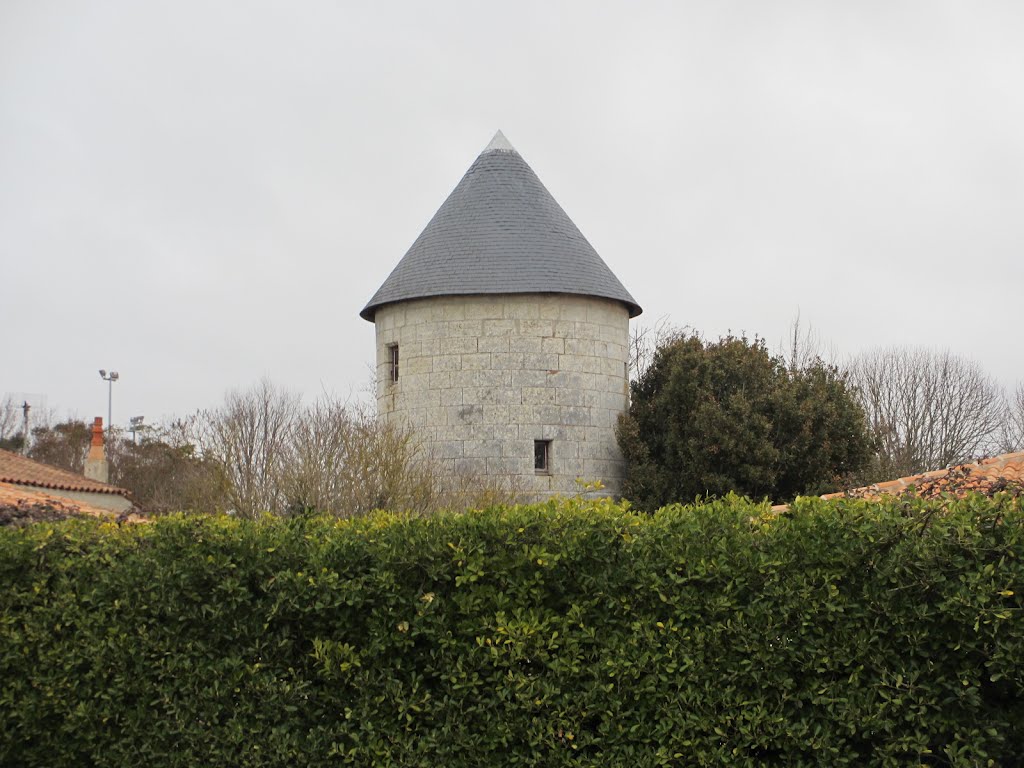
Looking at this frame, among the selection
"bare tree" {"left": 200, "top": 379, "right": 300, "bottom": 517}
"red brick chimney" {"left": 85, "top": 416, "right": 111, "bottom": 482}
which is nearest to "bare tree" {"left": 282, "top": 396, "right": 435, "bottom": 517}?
"bare tree" {"left": 200, "top": 379, "right": 300, "bottom": 517}

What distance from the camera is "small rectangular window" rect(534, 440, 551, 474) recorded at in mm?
22766

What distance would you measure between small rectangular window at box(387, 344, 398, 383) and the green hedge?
1748 centimetres

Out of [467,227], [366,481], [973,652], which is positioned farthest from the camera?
[467,227]

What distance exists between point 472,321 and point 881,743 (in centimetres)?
1816

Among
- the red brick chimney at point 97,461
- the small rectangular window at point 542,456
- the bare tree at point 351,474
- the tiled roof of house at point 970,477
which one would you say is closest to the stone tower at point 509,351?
the small rectangular window at point 542,456

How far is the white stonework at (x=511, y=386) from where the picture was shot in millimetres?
22562

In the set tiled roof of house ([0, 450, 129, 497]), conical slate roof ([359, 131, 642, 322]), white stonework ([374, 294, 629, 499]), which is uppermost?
conical slate roof ([359, 131, 642, 322])

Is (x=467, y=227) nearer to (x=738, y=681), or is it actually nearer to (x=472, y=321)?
(x=472, y=321)

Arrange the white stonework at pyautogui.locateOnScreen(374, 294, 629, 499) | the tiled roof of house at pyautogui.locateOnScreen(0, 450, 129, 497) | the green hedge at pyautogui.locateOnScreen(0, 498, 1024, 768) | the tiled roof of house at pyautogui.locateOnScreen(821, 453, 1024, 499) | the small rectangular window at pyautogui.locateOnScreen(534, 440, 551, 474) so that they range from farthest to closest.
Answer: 1. the tiled roof of house at pyautogui.locateOnScreen(0, 450, 129, 497)
2. the small rectangular window at pyautogui.locateOnScreen(534, 440, 551, 474)
3. the white stonework at pyautogui.locateOnScreen(374, 294, 629, 499)
4. the tiled roof of house at pyautogui.locateOnScreen(821, 453, 1024, 499)
5. the green hedge at pyautogui.locateOnScreen(0, 498, 1024, 768)

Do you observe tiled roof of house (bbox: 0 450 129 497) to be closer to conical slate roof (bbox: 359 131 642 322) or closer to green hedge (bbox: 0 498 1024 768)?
conical slate roof (bbox: 359 131 642 322)

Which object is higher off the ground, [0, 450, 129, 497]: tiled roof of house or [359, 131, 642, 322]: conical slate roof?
[359, 131, 642, 322]: conical slate roof

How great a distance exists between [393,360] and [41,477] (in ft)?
30.8

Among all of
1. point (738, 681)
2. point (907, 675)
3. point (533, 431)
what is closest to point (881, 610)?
point (907, 675)

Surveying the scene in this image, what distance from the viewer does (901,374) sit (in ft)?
131
